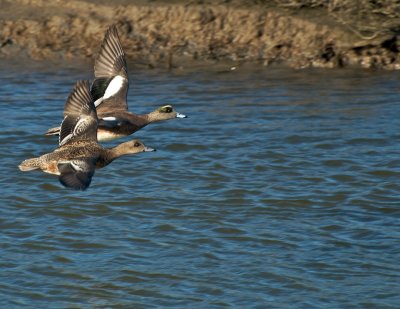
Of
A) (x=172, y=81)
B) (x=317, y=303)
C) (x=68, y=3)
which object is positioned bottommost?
(x=317, y=303)

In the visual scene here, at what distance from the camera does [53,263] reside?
35.0ft

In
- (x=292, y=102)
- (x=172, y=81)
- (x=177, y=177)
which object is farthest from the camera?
(x=172, y=81)

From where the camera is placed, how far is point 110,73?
13.2m

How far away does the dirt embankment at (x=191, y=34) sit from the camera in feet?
54.4

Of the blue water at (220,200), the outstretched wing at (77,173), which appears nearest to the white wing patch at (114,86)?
the blue water at (220,200)

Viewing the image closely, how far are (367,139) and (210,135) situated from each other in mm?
1945

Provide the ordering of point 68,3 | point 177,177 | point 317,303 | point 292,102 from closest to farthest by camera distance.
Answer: point 317,303 < point 177,177 < point 292,102 < point 68,3

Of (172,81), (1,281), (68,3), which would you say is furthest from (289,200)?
(68,3)

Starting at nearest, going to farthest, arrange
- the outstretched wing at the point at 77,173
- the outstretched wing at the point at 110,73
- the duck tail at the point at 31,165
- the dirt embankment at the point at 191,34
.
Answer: the outstretched wing at the point at 77,173 < the duck tail at the point at 31,165 < the outstretched wing at the point at 110,73 < the dirt embankment at the point at 191,34

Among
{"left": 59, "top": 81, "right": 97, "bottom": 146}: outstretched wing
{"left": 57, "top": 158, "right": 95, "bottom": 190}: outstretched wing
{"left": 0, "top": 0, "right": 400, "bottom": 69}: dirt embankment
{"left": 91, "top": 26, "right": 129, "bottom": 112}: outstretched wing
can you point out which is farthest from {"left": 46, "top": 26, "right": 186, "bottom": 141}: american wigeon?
{"left": 0, "top": 0, "right": 400, "bottom": 69}: dirt embankment

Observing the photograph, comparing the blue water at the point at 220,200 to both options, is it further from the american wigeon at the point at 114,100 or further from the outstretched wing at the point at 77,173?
the outstretched wing at the point at 77,173

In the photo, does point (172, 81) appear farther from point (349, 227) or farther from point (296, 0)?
point (349, 227)

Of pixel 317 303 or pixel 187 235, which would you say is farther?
pixel 187 235

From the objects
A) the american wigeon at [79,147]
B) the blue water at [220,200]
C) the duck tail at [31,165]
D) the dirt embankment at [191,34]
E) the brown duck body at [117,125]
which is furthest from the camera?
the dirt embankment at [191,34]
